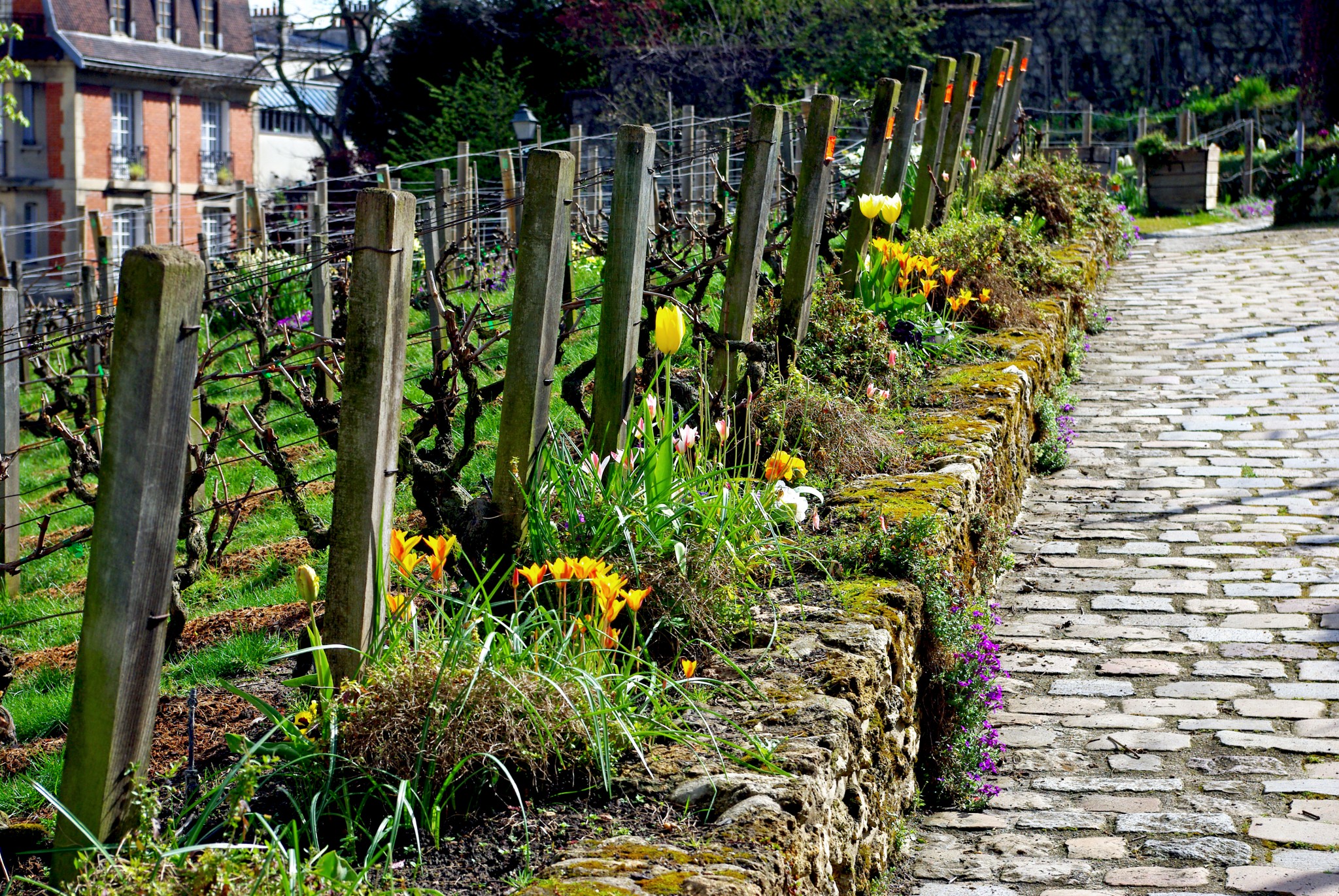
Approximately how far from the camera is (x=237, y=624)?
17.0 feet

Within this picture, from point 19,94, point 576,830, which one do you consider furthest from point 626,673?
point 19,94

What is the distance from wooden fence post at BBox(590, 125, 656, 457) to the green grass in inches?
530

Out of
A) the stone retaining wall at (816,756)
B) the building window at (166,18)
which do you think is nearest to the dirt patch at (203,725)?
the stone retaining wall at (816,756)

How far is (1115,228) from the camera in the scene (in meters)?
14.1

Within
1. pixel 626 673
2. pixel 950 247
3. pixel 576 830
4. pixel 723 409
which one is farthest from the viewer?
pixel 950 247

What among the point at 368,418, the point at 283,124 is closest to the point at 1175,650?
the point at 368,418

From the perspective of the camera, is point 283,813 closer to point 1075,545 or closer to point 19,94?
point 1075,545

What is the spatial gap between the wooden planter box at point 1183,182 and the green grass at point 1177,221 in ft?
0.71

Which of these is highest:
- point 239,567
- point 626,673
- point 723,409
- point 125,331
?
point 125,331

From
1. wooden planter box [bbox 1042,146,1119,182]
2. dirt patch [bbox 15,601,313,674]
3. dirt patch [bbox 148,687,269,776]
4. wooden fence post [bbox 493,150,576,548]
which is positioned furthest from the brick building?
wooden fence post [bbox 493,150,576,548]

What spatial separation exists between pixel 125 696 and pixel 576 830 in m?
0.90

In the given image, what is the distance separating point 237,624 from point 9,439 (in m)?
3.96

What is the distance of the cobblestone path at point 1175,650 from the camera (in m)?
3.71

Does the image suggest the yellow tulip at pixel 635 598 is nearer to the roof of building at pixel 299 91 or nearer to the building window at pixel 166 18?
the building window at pixel 166 18
